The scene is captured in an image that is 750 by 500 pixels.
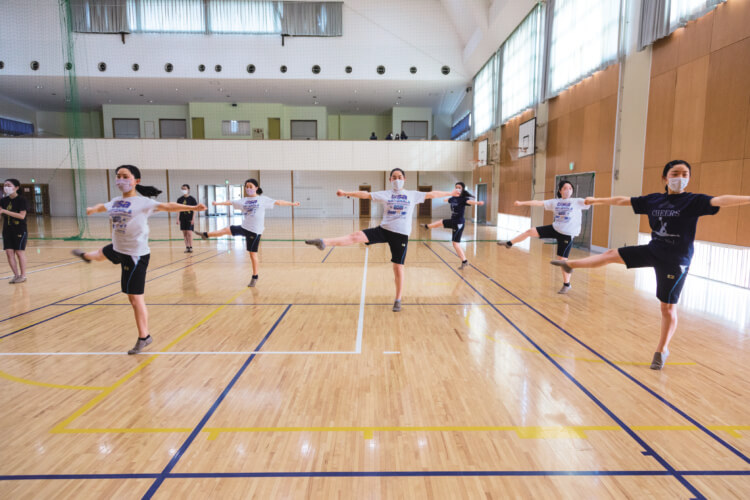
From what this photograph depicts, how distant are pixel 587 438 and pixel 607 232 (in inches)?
446

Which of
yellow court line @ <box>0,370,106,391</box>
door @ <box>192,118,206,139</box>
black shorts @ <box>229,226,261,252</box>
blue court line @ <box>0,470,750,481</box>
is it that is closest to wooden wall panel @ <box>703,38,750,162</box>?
blue court line @ <box>0,470,750,481</box>

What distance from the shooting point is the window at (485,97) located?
2281 cm

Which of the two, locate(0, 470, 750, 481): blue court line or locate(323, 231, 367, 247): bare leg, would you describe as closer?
locate(0, 470, 750, 481): blue court line

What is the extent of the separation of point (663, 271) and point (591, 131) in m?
11.1

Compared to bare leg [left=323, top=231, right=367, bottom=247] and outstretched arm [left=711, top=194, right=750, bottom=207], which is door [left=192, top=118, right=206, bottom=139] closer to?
bare leg [left=323, top=231, right=367, bottom=247]

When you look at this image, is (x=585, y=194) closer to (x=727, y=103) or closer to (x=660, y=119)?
(x=660, y=119)

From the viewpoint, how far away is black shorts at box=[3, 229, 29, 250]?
792 cm

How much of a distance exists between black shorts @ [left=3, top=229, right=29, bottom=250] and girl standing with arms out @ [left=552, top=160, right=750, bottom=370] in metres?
10.2

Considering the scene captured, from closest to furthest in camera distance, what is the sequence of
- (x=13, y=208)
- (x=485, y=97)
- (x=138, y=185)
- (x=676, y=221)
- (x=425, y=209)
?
(x=676, y=221) < (x=138, y=185) < (x=13, y=208) < (x=485, y=97) < (x=425, y=209)

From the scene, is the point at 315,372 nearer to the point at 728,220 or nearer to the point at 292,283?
the point at 292,283

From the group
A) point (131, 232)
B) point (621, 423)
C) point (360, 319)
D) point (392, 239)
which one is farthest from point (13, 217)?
point (621, 423)

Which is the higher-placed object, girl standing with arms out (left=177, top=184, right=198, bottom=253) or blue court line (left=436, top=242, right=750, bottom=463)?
girl standing with arms out (left=177, top=184, right=198, bottom=253)

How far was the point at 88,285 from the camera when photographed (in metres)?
8.32

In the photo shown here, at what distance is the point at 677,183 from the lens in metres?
3.98
